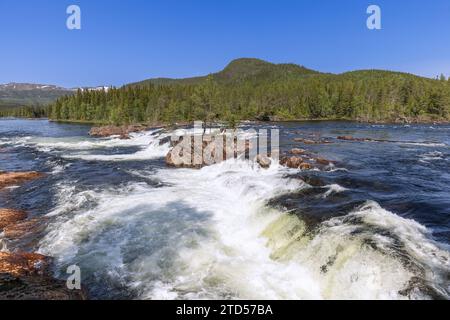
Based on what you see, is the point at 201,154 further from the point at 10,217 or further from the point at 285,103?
the point at 285,103

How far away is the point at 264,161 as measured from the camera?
30.9 metres

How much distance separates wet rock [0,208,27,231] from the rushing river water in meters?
1.21

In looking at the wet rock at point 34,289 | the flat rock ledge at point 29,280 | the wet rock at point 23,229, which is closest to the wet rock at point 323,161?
the wet rock at point 23,229

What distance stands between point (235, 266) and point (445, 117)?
440 ft

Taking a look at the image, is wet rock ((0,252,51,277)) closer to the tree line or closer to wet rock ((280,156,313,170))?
wet rock ((280,156,313,170))

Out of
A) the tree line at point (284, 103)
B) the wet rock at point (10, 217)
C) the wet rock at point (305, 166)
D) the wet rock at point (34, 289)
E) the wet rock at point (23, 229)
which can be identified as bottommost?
the wet rock at point (34, 289)

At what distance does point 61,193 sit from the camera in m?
24.8

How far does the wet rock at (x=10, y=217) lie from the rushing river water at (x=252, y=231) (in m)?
1.21

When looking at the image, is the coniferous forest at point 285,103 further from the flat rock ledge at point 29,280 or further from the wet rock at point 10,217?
the flat rock ledge at point 29,280

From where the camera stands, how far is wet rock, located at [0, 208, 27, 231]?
741 inches

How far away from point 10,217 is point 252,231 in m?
13.7

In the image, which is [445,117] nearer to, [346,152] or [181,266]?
[346,152]

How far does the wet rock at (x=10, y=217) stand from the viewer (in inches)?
741
